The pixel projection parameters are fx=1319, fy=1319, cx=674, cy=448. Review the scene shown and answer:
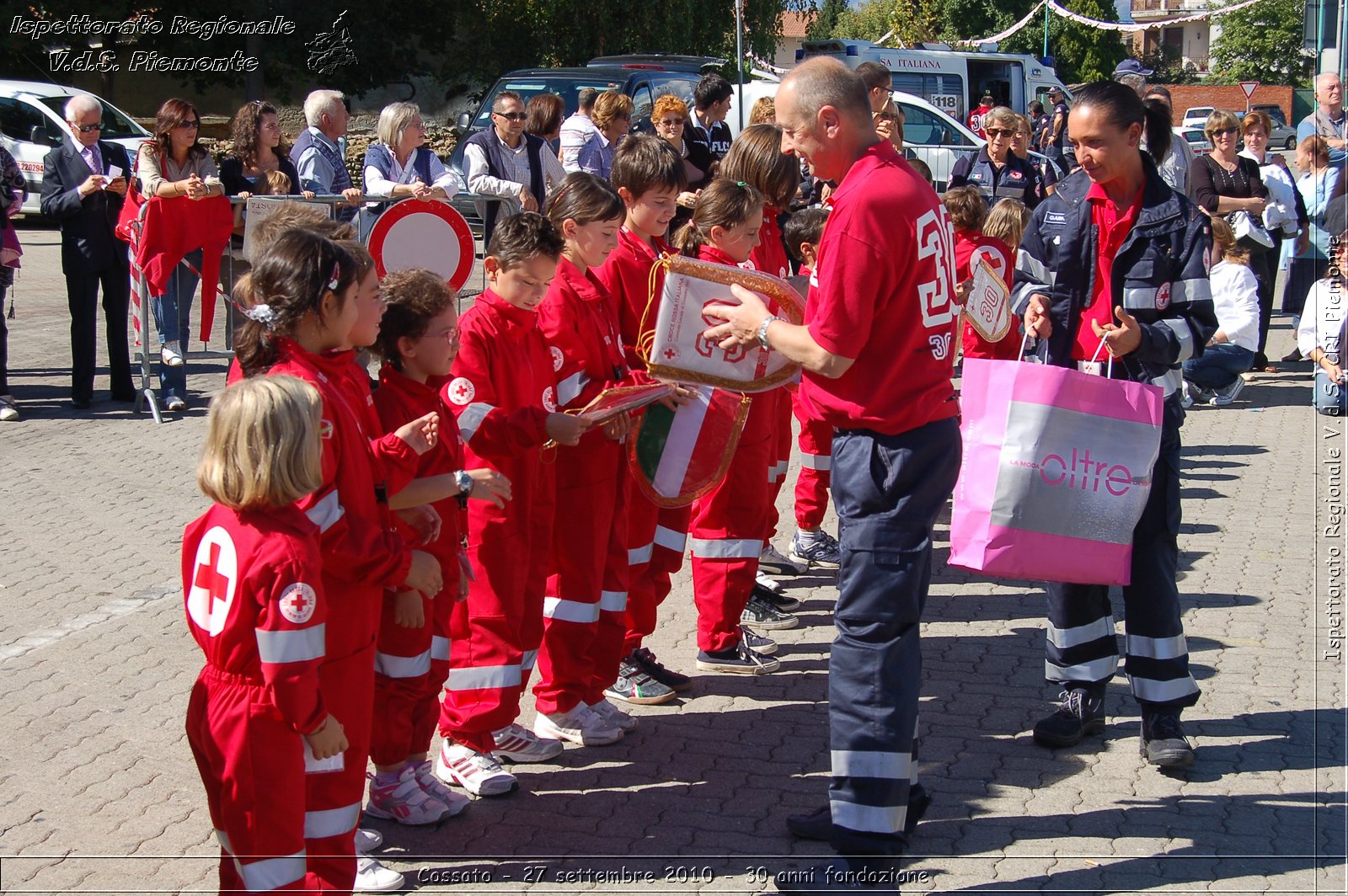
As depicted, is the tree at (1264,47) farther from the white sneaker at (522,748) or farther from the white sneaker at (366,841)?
the white sneaker at (366,841)

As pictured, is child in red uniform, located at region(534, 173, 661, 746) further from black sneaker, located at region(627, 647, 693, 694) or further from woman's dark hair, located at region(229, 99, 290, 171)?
woman's dark hair, located at region(229, 99, 290, 171)

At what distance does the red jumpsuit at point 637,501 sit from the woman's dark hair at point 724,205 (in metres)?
0.19

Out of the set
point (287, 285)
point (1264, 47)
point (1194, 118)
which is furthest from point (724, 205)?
point (1264, 47)

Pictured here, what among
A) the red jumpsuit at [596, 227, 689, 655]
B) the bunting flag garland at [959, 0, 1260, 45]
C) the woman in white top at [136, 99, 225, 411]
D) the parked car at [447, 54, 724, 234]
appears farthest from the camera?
the bunting flag garland at [959, 0, 1260, 45]

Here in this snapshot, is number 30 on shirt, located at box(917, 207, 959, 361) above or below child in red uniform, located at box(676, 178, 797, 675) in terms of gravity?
above

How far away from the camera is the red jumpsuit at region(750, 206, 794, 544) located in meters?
5.92

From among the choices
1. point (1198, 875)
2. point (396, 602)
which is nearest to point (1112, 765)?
point (1198, 875)

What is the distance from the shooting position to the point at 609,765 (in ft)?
15.3

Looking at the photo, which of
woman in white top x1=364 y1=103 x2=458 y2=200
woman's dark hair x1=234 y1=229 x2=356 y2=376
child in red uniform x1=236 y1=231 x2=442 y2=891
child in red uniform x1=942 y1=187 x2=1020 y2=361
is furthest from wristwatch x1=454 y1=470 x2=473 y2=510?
woman in white top x1=364 y1=103 x2=458 y2=200

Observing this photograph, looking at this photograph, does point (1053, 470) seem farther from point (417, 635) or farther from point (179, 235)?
point (179, 235)

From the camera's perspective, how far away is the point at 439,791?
13.8 feet

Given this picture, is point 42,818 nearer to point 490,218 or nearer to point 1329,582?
point 1329,582

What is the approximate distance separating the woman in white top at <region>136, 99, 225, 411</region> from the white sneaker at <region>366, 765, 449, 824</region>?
5766 millimetres

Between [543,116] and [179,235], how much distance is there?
302 centimetres
